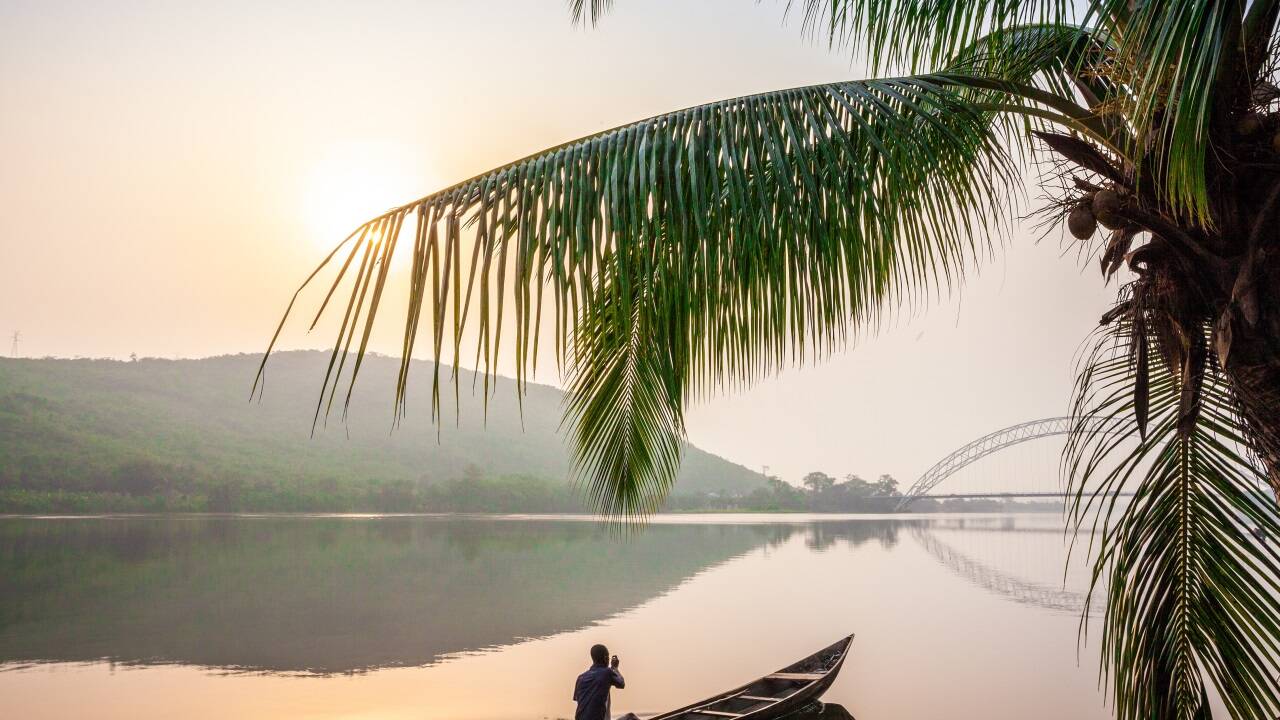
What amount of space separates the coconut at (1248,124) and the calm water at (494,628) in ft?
38.6

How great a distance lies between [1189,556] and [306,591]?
27482 mm

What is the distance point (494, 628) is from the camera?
21.1 meters

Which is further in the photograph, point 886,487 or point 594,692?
point 886,487

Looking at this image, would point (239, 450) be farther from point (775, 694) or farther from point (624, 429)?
point (624, 429)

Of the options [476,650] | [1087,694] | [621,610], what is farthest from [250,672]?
[1087,694]

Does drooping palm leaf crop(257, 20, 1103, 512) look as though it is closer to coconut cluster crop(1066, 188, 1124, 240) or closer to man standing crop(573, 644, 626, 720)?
coconut cluster crop(1066, 188, 1124, 240)

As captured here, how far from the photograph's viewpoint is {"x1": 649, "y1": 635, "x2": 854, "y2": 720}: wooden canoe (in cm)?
900

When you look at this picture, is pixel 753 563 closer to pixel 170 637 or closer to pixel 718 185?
pixel 170 637

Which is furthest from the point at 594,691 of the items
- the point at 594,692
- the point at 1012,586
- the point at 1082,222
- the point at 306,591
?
the point at 1012,586

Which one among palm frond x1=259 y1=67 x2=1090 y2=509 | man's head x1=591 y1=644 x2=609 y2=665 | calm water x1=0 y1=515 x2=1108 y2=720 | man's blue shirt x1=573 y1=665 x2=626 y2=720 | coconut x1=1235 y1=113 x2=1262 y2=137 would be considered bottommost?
calm water x1=0 y1=515 x2=1108 y2=720

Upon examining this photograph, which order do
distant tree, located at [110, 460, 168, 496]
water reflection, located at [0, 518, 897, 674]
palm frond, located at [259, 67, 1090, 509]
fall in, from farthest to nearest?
distant tree, located at [110, 460, 168, 496] → water reflection, located at [0, 518, 897, 674] → palm frond, located at [259, 67, 1090, 509]

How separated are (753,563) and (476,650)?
19.1 metres

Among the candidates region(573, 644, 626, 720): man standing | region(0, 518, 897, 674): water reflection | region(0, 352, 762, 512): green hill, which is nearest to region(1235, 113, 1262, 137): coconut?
region(573, 644, 626, 720): man standing

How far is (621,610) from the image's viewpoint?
77.9 ft
